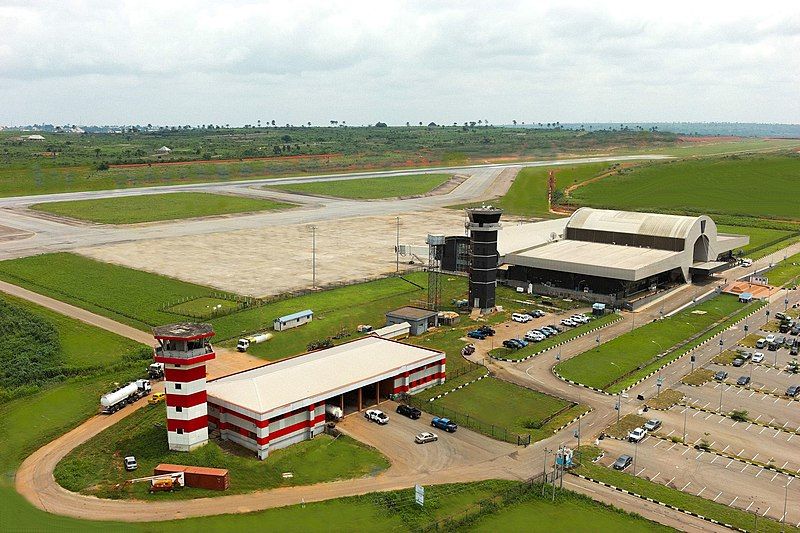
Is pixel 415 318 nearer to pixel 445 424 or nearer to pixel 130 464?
pixel 445 424

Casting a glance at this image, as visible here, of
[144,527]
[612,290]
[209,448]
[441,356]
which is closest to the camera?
[144,527]

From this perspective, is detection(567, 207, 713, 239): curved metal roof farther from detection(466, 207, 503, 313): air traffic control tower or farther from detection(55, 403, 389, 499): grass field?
detection(55, 403, 389, 499): grass field

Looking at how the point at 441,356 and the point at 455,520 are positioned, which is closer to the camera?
the point at 455,520

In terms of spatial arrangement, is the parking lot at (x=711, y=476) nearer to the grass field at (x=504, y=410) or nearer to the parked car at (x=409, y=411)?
the grass field at (x=504, y=410)

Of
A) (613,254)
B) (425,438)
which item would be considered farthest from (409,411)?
(613,254)

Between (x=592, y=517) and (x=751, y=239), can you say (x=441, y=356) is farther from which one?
(x=751, y=239)

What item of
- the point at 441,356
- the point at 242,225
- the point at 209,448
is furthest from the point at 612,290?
the point at 242,225
